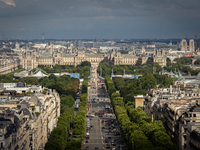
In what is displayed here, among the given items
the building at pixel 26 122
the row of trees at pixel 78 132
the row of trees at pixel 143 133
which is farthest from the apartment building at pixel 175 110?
the building at pixel 26 122

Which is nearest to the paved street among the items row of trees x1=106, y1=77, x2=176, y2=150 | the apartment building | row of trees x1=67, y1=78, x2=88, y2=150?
row of trees x1=67, y1=78, x2=88, y2=150

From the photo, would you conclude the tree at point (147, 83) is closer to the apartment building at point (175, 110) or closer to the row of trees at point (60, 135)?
the apartment building at point (175, 110)

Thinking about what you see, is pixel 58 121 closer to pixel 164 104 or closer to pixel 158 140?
pixel 164 104

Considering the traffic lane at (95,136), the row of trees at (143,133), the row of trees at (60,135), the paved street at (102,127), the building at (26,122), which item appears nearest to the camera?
the building at (26,122)

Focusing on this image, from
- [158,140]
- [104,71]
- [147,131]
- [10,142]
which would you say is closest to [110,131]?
[147,131]

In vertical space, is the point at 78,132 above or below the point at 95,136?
above

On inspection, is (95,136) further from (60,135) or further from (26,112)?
(26,112)

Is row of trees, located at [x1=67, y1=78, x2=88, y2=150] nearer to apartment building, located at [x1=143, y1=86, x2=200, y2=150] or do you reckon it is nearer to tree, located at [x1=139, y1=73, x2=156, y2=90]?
apartment building, located at [x1=143, y1=86, x2=200, y2=150]

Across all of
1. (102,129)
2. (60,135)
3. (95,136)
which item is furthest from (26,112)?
(102,129)

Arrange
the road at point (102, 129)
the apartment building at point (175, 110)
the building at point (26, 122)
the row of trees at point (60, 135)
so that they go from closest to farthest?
the building at point (26, 122), the apartment building at point (175, 110), the row of trees at point (60, 135), the road at point (102, 129)
